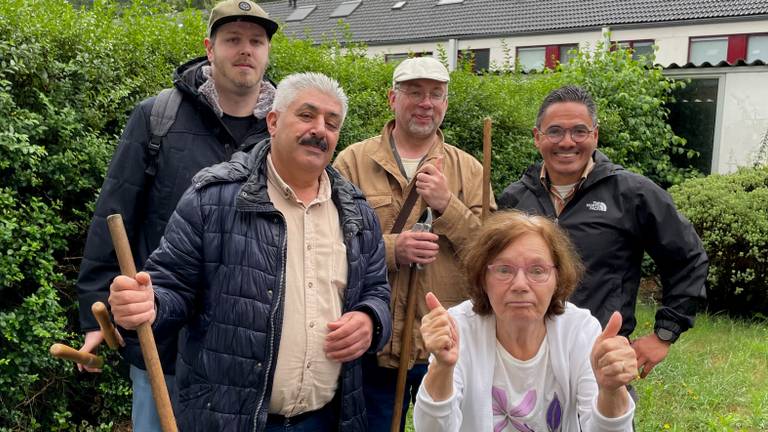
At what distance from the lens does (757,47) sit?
19.1m

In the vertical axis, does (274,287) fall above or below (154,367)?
above

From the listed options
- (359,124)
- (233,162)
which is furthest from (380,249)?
(359,124)

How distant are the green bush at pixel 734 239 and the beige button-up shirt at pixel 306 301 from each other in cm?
597

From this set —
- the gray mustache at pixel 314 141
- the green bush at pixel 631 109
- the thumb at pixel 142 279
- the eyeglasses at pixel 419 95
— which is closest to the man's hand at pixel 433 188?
the eyeglasses at pixel 419 95

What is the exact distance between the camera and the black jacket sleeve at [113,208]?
2627 millimetres

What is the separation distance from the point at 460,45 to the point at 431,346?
22.4 m

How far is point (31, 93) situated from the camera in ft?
11.5

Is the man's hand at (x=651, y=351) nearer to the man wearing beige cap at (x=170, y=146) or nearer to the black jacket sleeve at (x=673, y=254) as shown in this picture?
the black jacket sleeve at (x=673, y=254)

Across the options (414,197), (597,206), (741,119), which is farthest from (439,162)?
(741,119)

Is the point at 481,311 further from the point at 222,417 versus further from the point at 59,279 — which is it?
the point at 59,279

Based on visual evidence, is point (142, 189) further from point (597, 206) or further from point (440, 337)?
point (597, 206)

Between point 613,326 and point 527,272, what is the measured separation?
0.41 m

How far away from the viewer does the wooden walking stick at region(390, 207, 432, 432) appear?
9.70 ft

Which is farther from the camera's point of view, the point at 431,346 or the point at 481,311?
the point at 481,311
